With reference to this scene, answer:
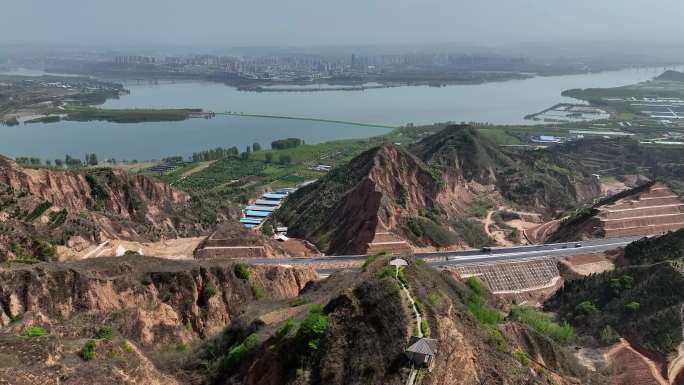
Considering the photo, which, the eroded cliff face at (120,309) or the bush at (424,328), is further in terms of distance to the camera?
the bush at (424,328)

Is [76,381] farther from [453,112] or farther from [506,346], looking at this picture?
[453,112]

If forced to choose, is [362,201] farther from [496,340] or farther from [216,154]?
[216,154]

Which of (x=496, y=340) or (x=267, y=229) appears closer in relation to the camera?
(x=496, y=340)

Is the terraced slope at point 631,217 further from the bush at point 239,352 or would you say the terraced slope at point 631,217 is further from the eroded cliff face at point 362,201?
the bush at point 239,352

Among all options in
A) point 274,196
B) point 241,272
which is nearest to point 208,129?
A: point 274,196

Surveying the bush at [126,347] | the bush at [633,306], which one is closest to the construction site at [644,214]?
the bush at [633,306]

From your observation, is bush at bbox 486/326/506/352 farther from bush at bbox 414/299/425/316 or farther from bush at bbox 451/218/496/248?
bush at bbox 451/218/496/248
